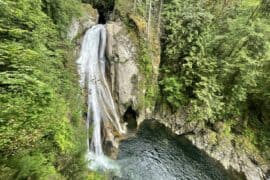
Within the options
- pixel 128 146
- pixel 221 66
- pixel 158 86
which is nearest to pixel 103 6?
pixel 158 86

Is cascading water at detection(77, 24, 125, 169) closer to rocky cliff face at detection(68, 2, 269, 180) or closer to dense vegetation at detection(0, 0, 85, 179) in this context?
rocky cliff face at detection(68, 2, 269, 180)

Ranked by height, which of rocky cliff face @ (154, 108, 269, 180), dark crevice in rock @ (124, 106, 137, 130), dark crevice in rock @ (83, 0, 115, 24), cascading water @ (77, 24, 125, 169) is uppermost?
dark crevice in rock @ (83, 0, 115, 24)

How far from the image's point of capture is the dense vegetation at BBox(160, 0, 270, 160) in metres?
15.8

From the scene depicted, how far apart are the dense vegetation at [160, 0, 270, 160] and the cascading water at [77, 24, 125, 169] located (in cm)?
535

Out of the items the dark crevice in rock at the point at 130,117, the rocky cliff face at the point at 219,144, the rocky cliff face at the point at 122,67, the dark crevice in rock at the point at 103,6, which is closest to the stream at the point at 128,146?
the rocky cliff face at the point at 122,67

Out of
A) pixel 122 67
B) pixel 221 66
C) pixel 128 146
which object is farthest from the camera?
pixel 221 66

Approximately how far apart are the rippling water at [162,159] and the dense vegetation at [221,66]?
287 cm

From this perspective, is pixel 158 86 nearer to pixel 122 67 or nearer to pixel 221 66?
pixel 122 67

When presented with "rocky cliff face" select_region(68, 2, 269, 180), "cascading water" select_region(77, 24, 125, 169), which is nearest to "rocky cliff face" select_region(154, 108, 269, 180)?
"rocky cliff face" select_region(68, 2, 269, 180)

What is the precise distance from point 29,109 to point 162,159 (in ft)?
31.0

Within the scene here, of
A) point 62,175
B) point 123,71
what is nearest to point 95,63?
point 123,71

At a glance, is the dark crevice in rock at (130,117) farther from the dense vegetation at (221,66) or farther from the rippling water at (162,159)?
the dense vegetation at (221,66)

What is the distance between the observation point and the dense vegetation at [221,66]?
623 inches

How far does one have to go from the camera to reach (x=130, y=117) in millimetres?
15328
